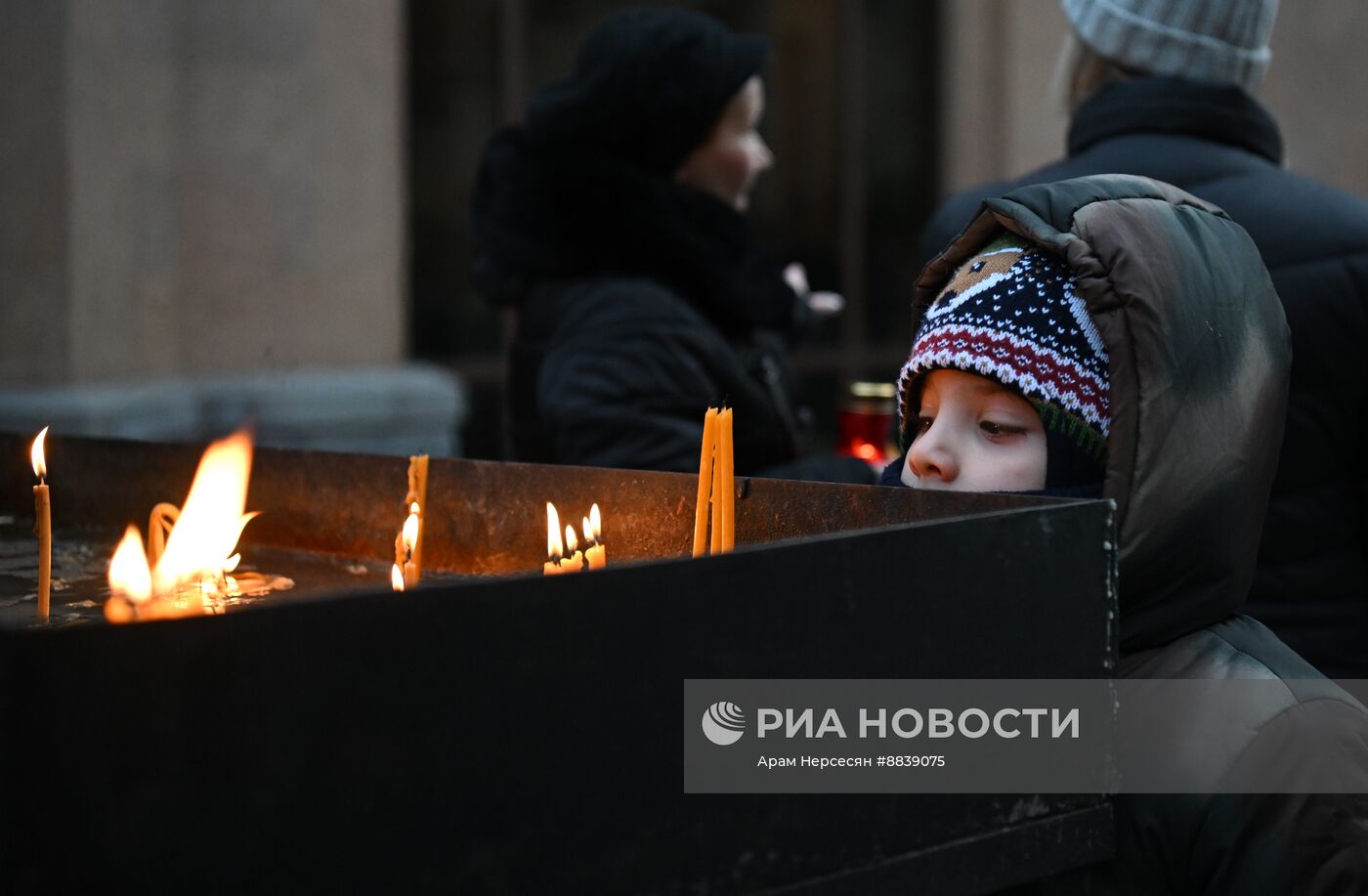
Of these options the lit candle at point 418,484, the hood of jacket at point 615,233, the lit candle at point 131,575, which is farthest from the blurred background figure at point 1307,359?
the lit candle at point 131,575

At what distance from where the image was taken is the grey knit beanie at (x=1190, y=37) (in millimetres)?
2750

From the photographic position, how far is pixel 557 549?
63.8 inches

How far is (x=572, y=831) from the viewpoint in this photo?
1.12 metres

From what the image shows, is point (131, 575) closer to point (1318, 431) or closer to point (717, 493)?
point (717, 493)

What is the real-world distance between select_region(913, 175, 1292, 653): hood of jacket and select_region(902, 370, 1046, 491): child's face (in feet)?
0.48

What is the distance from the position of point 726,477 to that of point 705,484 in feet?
0.11

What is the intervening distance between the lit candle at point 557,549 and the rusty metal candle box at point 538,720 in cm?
26

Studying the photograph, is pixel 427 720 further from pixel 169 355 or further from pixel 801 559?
pixel 169 355

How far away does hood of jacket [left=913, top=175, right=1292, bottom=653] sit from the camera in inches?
62.2

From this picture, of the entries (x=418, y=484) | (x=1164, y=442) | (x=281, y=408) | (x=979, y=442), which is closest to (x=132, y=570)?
(x=418, y=484)

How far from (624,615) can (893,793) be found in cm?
30

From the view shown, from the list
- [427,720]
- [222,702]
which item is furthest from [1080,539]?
[222,702]

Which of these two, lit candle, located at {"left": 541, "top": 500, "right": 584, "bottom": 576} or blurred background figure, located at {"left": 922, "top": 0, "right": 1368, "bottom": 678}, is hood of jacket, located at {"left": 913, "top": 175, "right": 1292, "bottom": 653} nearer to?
lit candle, located at {"left": 541, "top": 500, "right": 584, "bottom": 576}

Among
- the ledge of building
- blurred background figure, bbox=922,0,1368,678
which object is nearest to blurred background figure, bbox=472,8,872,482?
blurred background figure, bbox=922,0,1368,678
